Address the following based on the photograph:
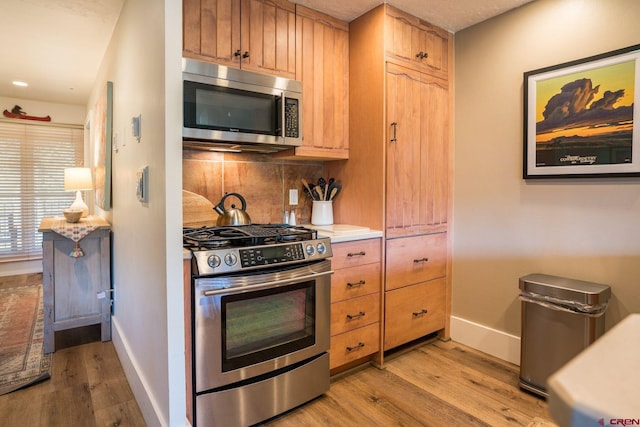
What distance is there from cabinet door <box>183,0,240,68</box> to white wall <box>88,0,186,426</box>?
230mm

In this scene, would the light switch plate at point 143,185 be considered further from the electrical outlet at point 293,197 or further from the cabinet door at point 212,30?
the electrical outlet at point 293,197

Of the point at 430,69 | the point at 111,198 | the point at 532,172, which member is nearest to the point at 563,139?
the point at 532,172

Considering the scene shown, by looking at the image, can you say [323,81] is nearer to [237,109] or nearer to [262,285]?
[237,109]

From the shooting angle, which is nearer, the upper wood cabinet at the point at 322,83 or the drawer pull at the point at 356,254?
the drawer pull at the point at 356,254

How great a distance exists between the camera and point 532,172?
7.93ft

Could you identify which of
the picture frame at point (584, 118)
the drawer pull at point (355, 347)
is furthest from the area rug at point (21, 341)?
the picture frame at point (584, 118)

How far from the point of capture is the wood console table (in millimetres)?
2803

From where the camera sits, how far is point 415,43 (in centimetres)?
260

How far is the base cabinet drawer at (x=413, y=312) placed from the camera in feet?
8.26

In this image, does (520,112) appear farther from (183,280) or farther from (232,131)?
(183,280)

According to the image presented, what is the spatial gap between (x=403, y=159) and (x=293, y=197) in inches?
33.3

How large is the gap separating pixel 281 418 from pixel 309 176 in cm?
166

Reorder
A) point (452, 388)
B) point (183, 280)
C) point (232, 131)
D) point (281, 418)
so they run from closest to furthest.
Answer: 1. point (183, 280)
2. point (281, 418)
3. point (232, 131)
4. point (452, 388)

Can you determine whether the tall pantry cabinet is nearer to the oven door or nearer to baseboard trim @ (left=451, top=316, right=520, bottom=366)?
baseboard trim @ (left=451, top=316, right=520, bottom=366)
